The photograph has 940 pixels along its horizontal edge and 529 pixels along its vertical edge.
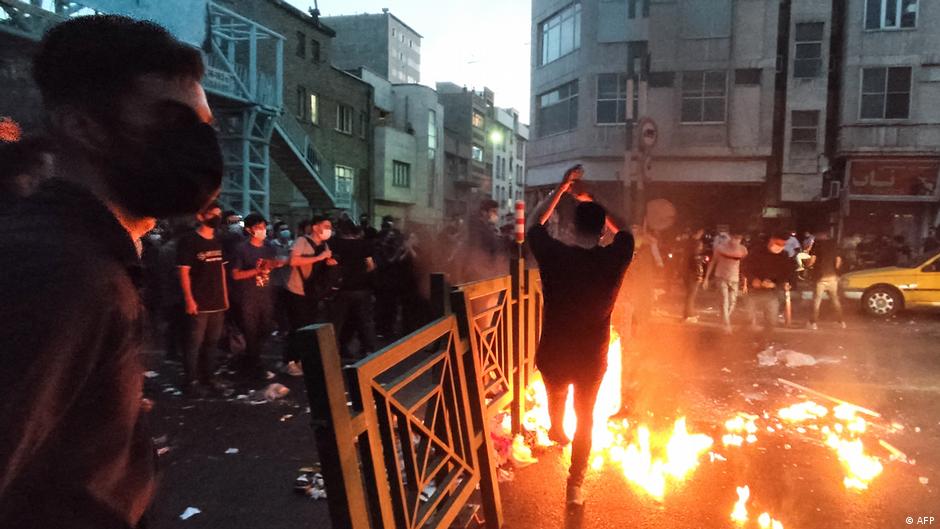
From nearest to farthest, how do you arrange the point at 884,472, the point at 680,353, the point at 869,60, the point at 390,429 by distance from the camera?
the point at 390,429, the point at 884,472, the point at 680,353, the point at 869,60

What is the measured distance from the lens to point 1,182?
4.51 feet

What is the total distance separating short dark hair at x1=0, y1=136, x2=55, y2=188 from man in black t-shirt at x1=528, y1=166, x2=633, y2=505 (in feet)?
9.85

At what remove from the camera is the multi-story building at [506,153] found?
63.1 m

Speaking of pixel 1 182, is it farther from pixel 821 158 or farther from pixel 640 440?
pixel 821 158

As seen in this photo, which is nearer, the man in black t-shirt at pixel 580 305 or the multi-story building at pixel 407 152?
the man in black t-shirt at pixel 580 305

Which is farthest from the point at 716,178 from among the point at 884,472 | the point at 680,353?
the point at 884,472

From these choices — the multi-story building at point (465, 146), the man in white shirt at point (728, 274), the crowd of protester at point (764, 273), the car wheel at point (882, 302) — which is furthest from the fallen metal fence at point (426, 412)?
the multi-story building at point (465, 146)

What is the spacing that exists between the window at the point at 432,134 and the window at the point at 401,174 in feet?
9.87

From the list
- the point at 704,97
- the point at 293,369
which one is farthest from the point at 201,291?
the point at 704,97

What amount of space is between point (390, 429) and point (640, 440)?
341 centimetres

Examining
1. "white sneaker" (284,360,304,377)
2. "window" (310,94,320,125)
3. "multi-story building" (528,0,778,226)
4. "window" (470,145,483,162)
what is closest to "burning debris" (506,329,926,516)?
"white sneaker" (284,360,304,377)

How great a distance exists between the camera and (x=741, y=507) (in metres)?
4.06

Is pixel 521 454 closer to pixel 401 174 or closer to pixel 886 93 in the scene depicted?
pixel 886 93

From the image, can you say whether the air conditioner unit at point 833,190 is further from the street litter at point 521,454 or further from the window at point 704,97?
the street litter at point 521,454
